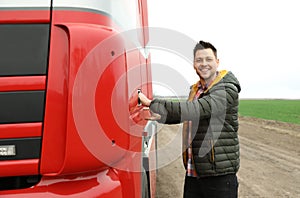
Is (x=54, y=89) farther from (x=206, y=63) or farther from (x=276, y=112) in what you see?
(x=276, y=112)

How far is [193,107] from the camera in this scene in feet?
8.32

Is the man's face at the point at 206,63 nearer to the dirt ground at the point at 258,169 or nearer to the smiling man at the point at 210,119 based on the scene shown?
the smiling man at the point at 210,119

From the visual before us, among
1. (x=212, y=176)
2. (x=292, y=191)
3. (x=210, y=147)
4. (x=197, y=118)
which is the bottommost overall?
(x=292, y=191)

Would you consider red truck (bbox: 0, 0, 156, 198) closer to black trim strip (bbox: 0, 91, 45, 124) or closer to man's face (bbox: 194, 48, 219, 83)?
black trim strip (bbox: 0, 91, 45, 124)

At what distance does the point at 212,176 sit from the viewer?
274 centimetres

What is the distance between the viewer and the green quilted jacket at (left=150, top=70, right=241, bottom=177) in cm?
253

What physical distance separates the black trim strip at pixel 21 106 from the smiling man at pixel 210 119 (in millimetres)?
919

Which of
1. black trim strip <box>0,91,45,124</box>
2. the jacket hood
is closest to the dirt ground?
the jacket hood

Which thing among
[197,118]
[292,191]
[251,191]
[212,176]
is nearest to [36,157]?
[197,118]

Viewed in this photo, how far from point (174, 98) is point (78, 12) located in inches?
47.8

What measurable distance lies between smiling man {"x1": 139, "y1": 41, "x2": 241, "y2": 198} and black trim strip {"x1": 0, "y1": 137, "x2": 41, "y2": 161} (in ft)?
3.07

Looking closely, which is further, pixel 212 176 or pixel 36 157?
pixel 212 176

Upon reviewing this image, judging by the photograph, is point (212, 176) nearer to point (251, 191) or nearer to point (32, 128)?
point (32, 128)

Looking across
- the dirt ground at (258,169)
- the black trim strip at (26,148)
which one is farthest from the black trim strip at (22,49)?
the dirt ground at (258,169)
